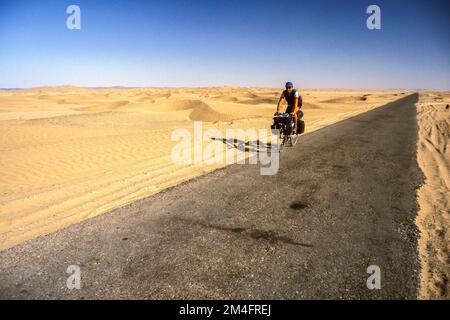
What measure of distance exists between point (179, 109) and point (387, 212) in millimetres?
26644

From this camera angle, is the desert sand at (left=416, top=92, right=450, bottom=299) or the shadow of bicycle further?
the shadow of bicycle

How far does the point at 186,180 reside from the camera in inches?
291

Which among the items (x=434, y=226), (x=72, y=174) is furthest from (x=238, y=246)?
(x=72, y=174)

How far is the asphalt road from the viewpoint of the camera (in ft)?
11.1

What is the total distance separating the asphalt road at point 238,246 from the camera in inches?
133

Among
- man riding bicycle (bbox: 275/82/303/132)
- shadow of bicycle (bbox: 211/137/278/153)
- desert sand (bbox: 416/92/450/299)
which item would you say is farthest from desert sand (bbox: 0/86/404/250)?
man riding bicycle (bbox: 275/82/303/132)

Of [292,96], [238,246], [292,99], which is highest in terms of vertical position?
[292,96]

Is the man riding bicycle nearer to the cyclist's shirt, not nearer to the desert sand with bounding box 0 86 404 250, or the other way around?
the cyclist's shirt

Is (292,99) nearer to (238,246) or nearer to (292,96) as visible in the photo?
(292,96)

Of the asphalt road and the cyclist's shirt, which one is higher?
the cyclist's shirt

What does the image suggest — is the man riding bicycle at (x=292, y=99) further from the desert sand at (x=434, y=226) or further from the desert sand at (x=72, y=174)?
the desert sand at (x=434, y=226)

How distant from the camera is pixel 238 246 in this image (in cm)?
423

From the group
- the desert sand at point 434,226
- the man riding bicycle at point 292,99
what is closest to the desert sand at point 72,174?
the desert sand at point 434,226
